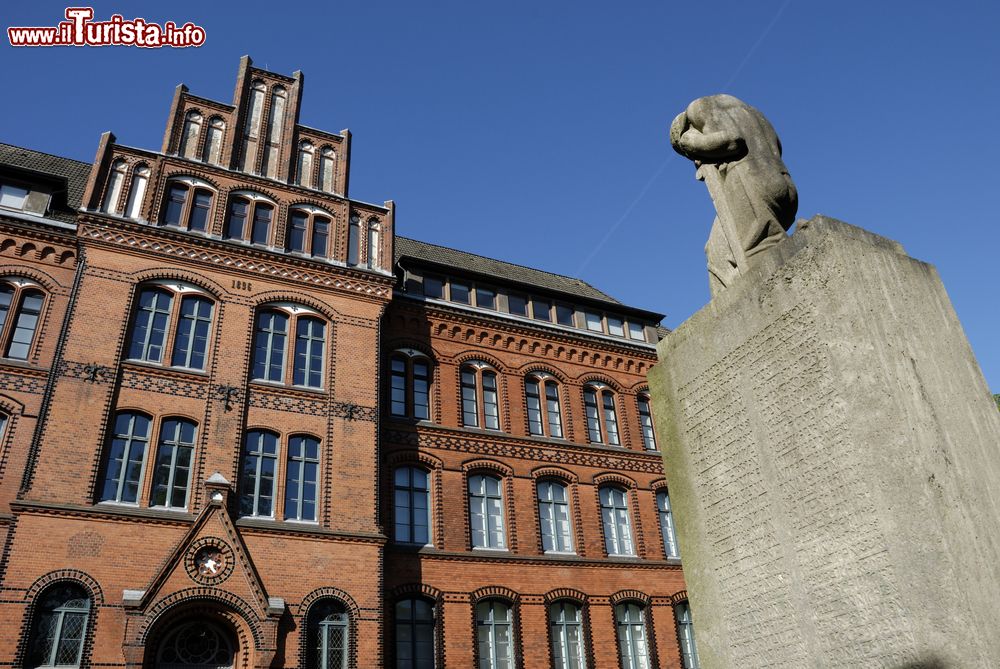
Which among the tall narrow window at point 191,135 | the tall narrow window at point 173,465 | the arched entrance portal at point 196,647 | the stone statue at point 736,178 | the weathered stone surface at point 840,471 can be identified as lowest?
the weathered stone surface at point 840,471

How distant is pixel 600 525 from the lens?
22688 mm

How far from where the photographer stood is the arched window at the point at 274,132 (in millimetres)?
21250

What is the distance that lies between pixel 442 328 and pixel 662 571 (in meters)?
10.5

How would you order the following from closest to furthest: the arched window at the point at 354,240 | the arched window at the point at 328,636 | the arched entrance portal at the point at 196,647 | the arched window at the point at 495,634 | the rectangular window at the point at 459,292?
1. the arched entrance portal at the point at 196,647
2. the arched window at the point at 328,636
3. the arched window at the point at 495,634
4. the arched window at the point at 354,240
5. the rectangular window at the point at 459,292

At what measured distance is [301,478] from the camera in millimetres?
17375

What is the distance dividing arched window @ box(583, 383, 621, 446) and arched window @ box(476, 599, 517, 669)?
6.73m

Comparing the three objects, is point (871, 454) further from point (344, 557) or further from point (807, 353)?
point (344, 557)

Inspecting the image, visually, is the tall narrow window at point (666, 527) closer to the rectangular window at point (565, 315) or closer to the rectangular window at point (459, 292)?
the rectangular window at point (565, 315)

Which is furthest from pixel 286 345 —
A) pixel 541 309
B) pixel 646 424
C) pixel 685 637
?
pixel 685 637

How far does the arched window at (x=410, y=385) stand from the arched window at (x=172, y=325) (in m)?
5.68

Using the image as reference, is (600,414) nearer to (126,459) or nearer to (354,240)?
(354,240)

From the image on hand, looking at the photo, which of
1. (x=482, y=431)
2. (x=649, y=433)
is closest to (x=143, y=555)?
(x=482, y=431)

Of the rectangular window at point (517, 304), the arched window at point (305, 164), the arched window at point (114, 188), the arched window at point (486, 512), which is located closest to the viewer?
the arched window at point (114, 188)

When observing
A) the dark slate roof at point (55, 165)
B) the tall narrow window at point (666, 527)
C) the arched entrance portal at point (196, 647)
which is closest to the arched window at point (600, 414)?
the tall narrow window at point (666, 527)
